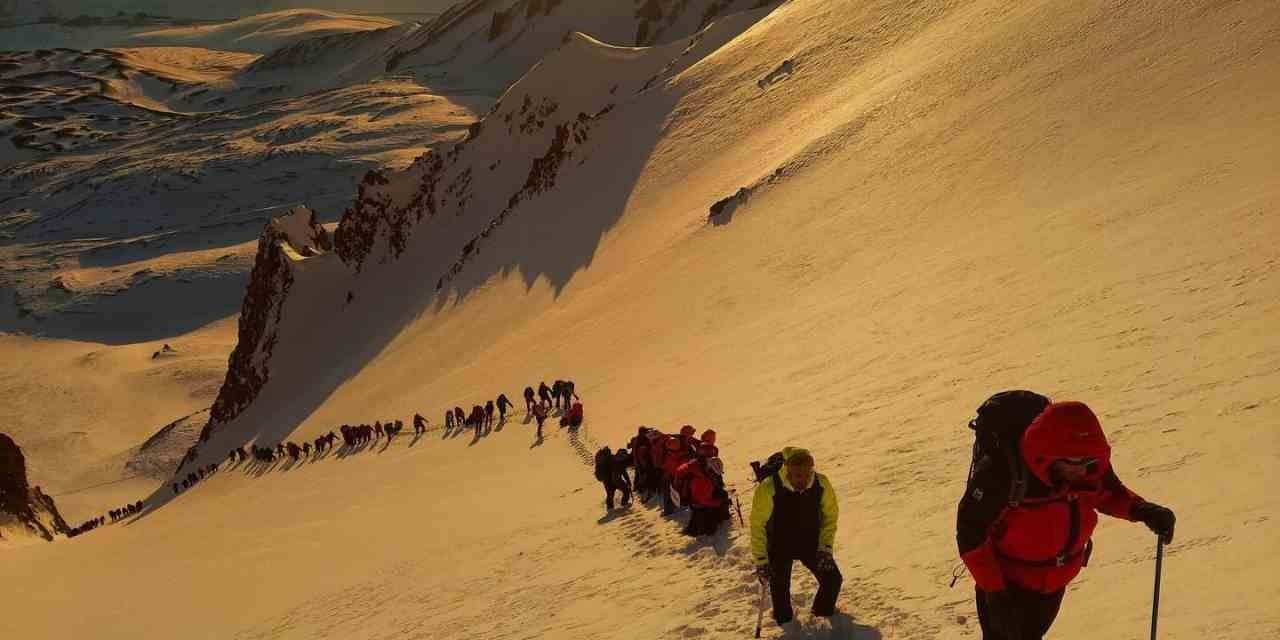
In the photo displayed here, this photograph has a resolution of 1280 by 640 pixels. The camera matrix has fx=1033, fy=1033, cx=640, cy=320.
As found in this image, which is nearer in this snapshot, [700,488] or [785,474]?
[785,474]

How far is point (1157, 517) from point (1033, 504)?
2.01 feet

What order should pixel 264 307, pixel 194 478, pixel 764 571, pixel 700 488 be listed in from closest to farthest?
pixel 764 571 < pixel 700 488 < pixel 194 478 < pixel 264 307

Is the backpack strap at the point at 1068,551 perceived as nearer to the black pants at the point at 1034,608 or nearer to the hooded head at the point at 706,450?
the black pants at the point at 1034,608

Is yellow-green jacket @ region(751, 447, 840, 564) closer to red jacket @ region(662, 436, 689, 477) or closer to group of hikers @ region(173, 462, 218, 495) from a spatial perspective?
red jacket @ region(662, 436, 689, 477)

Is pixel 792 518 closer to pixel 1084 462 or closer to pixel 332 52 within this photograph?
pixel 1084 462

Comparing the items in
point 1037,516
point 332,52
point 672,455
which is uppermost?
point 332,52

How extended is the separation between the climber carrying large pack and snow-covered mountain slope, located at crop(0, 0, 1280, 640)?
3.37 feet

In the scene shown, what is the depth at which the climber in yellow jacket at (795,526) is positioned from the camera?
20.9 ft

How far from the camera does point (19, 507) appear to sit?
114ft

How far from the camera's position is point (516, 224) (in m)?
47.1

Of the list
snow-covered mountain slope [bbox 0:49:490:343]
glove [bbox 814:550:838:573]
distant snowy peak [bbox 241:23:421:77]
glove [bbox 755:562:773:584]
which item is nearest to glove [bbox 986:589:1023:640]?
glove [bbox 814:550:838:573]

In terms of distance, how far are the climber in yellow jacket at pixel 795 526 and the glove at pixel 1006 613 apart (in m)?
1.82

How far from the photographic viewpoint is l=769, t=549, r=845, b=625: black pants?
6457 mm

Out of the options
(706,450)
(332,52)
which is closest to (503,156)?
(706,450)
